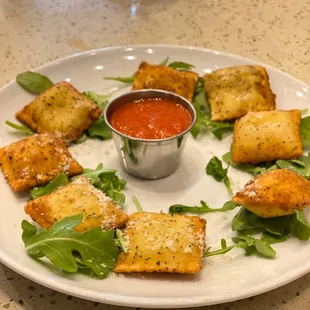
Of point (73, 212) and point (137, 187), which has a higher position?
point (73, 212)

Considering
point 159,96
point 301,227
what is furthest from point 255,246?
point 159,96

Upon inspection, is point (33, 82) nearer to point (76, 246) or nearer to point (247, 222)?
point (76, 246)

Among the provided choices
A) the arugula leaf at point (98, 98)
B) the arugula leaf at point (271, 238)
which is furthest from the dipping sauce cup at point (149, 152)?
the arugula leaf at point (271, 238)

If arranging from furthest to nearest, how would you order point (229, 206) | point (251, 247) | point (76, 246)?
point (229, 206) < point (251, 247) < point (76, 246)

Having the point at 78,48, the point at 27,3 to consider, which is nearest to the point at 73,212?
the point at 78,48

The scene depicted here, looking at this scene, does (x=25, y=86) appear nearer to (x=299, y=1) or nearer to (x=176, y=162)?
(x=176, y=162)

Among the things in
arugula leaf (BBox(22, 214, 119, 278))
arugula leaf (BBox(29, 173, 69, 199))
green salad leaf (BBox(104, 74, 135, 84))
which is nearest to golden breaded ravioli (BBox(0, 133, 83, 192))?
arugula leaf (BBox(29, 173, 69, 199))

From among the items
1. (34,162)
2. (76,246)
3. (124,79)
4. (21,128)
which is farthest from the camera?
(124,79)
